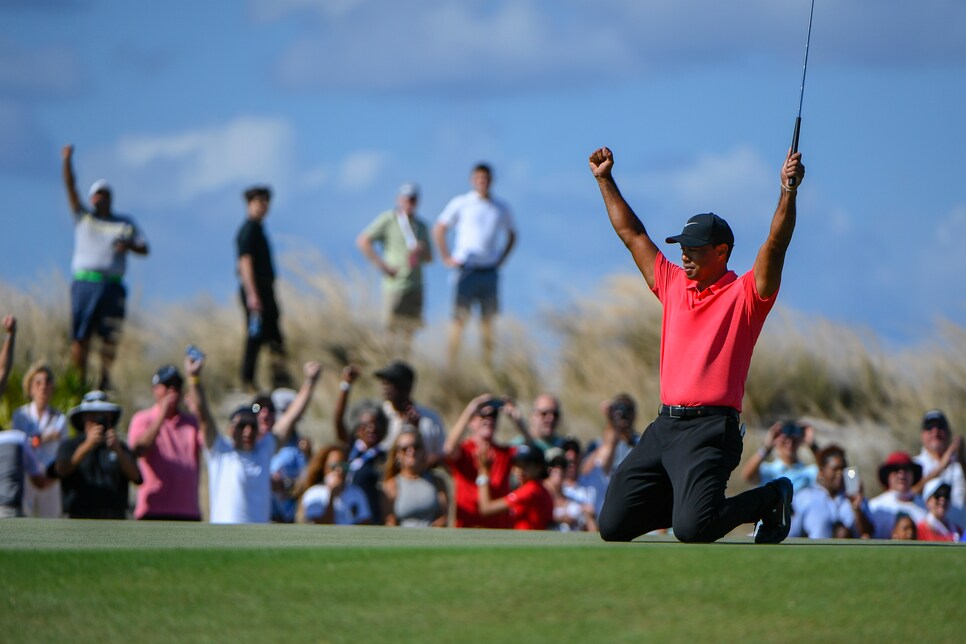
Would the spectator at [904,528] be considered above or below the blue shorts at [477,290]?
below

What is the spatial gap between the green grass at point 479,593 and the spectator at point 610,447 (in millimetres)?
5652

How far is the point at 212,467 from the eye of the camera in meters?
11.5

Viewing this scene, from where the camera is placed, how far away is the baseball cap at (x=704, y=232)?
8.14 m

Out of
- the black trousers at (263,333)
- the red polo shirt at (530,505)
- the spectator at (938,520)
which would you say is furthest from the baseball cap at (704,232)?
the black trousers at (263,333)

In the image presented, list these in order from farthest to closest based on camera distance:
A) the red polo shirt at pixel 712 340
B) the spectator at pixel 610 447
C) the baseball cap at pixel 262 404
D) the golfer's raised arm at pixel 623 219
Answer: the spectator at pixel 610 447 → the baseball cap at pixel 262 404 → the golfer's raised arm at pixel 623 219 → the red polo shirt at pixel 712 340

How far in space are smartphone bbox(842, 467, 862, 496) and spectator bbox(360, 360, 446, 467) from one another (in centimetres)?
330

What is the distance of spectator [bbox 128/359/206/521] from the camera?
11219 millimetres

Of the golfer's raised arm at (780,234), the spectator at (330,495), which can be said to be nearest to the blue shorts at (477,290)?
the spectator at (330,495)

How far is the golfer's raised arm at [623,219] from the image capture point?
337 inches

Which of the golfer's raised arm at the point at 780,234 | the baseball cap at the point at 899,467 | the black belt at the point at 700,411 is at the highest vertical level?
the golfer's raised arm at the point at 780,234

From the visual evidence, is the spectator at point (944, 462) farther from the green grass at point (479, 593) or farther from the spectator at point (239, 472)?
the green grass at point (479, 593)

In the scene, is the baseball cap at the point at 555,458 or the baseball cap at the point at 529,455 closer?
the baseball cap at the point at 529,455

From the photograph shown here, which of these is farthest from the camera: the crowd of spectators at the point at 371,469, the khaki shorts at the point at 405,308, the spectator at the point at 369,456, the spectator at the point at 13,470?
the khaki shorts at the point at 405,308

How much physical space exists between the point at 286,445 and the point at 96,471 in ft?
7.73
